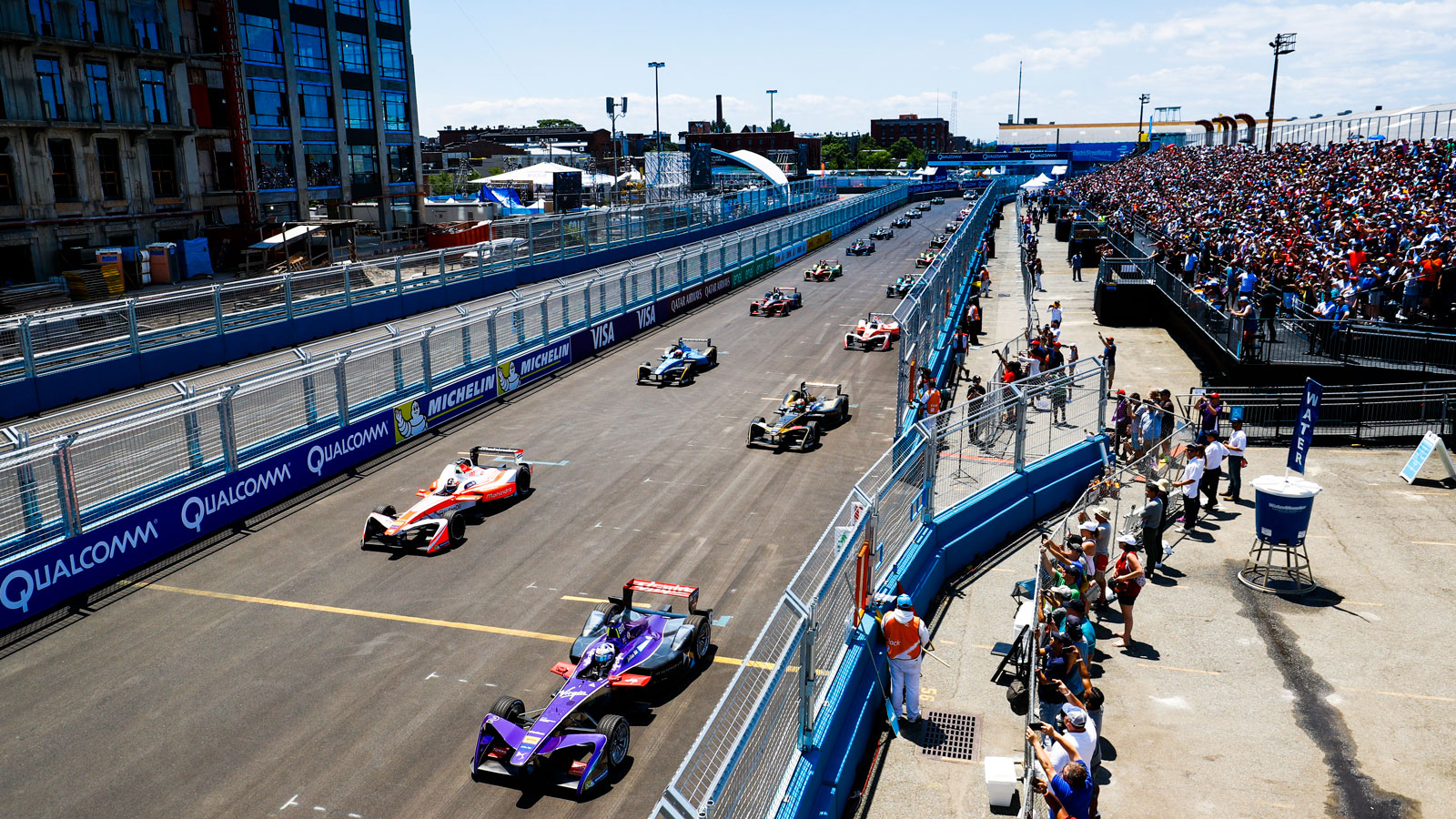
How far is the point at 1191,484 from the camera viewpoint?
16.2 m

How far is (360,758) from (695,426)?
1259 centimetres

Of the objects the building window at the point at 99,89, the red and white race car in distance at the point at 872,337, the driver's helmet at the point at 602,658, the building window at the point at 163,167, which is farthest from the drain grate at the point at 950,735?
the building window at the point at 163,167

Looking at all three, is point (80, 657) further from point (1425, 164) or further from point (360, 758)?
point (1425, 164)

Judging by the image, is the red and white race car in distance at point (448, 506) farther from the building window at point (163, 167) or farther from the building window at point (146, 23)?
the building window at point (146, 23)

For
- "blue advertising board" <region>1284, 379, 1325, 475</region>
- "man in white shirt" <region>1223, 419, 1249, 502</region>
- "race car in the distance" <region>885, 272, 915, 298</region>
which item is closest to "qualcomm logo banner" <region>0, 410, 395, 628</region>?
"man in white shirt" <region>1223, 419, 1249, 502</region>

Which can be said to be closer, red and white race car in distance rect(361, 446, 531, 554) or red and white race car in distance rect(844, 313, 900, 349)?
red and white race car in distance rect(361, 446, 531, 554)

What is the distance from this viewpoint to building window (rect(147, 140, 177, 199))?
4466 cm

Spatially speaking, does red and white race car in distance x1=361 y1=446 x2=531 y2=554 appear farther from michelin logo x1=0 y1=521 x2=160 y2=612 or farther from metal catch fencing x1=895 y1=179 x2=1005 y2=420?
metal catch fencing x1=895 y1=179 x2=1005 y2=420

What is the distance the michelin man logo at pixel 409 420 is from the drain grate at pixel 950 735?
13.1 metres

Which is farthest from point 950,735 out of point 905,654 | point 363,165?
point 363,165

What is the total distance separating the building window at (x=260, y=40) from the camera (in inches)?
1977

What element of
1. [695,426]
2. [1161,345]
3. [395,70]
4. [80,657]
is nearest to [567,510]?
[695,426]

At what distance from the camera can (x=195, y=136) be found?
4675cm

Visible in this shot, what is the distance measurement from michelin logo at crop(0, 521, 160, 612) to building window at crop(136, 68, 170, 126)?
123ft
